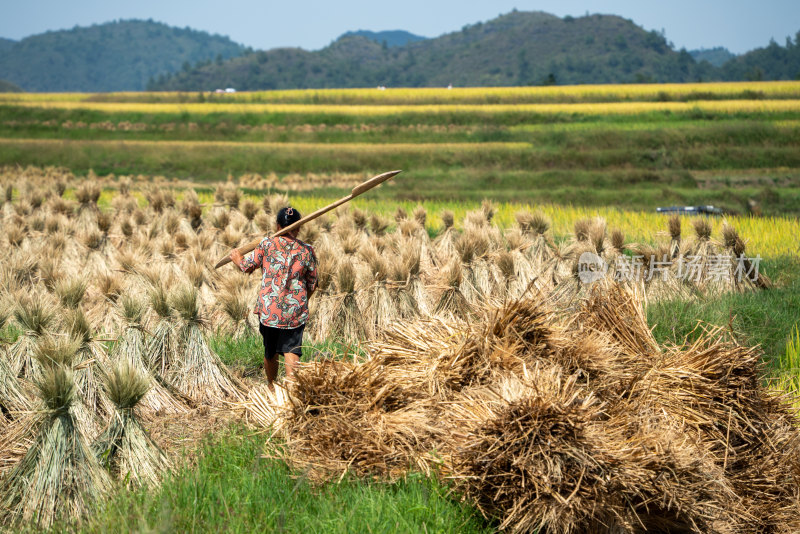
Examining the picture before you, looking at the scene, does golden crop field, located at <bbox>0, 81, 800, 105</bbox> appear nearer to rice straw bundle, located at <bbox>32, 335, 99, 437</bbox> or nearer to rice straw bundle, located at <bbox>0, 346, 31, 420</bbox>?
rice straw bundle, located at <bbox>32, 335, 99, 437</bbox>

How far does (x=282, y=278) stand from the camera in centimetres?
604

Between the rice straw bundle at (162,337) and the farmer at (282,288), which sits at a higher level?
the farmer at (282,288)

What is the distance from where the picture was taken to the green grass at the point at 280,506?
3811mm

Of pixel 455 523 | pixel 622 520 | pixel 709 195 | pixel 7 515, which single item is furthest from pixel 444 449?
pixel 709 195

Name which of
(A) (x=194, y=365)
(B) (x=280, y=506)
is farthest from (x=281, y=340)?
(B) (x=280, y=506)

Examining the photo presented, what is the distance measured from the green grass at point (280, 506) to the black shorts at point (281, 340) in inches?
66.9

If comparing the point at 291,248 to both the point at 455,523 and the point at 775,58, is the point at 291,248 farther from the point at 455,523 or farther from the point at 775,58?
the point at 775,58

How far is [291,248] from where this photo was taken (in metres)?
6.11

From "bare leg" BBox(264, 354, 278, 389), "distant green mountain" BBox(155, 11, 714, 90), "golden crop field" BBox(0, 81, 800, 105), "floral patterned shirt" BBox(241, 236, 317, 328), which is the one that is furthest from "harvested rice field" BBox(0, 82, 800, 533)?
"distant green mountain" BBox(155, 11, 714, 90)

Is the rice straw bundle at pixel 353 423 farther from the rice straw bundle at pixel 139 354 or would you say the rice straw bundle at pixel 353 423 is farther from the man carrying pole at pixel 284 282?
the rice straw bundle at pixel 139 354

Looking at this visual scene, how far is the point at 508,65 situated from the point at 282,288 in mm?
158565

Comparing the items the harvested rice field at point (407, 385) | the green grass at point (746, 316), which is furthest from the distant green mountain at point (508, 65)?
the green grass at point (746, 316)

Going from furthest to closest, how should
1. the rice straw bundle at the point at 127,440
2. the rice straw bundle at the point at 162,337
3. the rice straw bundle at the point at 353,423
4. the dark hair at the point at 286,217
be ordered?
the rice straw bundle at the point at 162,337 → the dark hair at the point at 286,217 → the rice straw bundle at the point at 127,440 → the rice straw bundle at the point at 353,423

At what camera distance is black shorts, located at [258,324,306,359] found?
6.05 metres
